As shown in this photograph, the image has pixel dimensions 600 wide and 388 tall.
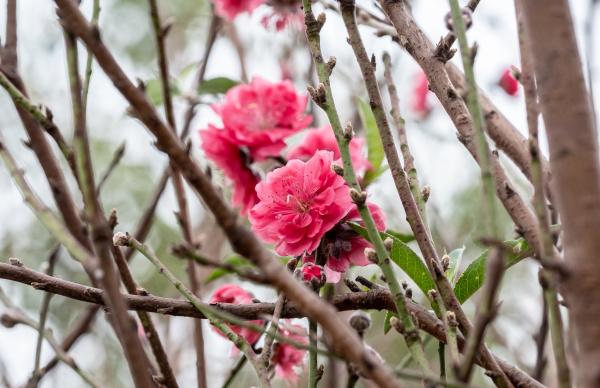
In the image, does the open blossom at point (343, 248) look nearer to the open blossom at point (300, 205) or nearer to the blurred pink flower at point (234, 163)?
the open blossom at point (300, 205)

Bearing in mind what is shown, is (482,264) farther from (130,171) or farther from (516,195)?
(130,171)

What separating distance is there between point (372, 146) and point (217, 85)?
1.62 ft

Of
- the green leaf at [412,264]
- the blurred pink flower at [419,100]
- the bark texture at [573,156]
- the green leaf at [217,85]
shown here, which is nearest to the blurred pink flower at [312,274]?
the green leaf at [412,264]

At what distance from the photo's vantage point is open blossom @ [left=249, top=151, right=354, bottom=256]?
3.22 feet

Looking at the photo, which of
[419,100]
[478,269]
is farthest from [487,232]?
[419,100]

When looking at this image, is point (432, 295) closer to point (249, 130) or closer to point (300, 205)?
point (300, 205)

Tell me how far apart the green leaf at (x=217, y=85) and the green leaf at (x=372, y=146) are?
42cm

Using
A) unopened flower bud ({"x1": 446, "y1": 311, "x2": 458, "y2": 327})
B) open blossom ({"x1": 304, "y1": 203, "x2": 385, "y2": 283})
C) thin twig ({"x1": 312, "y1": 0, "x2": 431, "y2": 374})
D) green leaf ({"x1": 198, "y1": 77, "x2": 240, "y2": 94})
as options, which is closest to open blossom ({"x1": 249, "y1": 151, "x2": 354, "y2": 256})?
open blossom ({"x1": 304, "y1": 203, "x2": 385, "y2": 283})

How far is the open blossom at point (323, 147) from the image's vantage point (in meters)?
1.34

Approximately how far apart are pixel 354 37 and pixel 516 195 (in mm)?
255

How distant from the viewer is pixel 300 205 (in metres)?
1.00

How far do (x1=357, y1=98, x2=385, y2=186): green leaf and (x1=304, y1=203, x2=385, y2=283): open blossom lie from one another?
1.37ft

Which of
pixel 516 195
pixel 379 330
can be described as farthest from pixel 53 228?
pixel 379 330

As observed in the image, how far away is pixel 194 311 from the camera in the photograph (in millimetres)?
862
